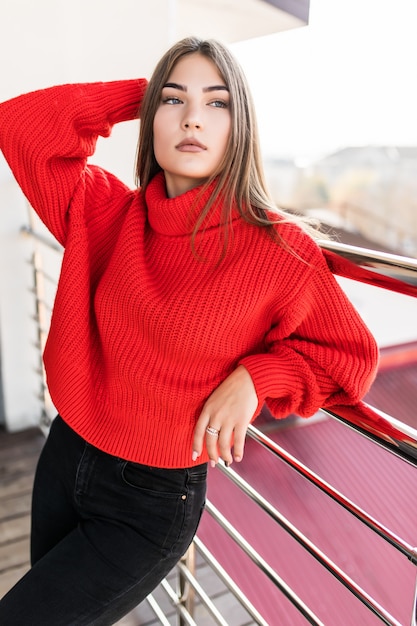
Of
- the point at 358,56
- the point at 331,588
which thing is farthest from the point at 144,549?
the point at 358,56

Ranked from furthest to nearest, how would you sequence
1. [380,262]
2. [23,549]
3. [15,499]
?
[15,499] < [23,549] < [380,262]

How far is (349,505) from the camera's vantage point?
24.0 inches

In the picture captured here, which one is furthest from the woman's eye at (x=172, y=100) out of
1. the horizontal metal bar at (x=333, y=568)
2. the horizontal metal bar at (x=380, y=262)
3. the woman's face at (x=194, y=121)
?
the horizontal metal bar at (x=333, y=568)

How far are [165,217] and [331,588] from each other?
279 cm

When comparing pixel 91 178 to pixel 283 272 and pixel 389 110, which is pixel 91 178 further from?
pixel 389 110

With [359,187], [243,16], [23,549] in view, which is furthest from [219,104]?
[359,187]

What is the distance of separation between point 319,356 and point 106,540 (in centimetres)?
35

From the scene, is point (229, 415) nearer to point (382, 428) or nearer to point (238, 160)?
point (382, 428)

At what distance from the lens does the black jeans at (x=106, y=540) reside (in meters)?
0.64

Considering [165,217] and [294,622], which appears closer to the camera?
[165,217]

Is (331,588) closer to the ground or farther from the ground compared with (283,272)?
closer to the ground

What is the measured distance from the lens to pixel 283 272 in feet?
2.02

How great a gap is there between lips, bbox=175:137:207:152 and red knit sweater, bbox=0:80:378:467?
0.21ft

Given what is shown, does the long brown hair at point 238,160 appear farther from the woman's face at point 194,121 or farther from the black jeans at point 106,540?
the black jeans at point 106,540
